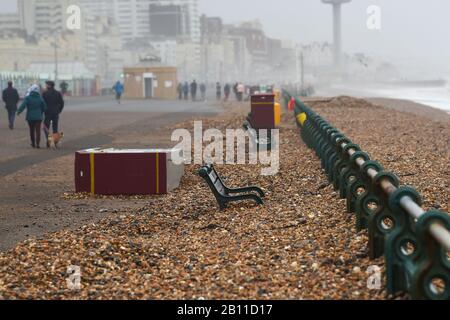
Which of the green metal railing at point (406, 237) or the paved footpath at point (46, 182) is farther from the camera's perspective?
the paved footpath at point (46, 182)

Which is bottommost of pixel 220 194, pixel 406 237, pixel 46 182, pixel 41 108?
pixel 46 182

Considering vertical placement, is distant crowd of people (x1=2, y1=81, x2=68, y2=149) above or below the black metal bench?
above

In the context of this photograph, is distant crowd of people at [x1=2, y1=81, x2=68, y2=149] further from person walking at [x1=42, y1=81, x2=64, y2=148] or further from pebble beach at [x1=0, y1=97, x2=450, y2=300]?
pebble beach at [x1=0, y1=97, x2=450, y2=300]

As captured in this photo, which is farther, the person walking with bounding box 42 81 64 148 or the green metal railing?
the person walking with bounding box 42 81 64 148

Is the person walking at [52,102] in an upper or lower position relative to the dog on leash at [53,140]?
upper

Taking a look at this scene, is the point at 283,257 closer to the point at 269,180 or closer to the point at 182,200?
the point at 182,200

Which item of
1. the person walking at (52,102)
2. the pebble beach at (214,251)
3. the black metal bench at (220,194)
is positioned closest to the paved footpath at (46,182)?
the pebble beach at (214,251)

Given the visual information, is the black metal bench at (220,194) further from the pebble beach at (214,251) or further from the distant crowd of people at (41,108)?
the distant crowd of people at (41,108)

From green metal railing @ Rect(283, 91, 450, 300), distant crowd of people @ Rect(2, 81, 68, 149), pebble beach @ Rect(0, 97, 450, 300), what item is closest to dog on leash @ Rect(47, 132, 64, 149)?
distant crowd of people @ Rect(2, 81, 68, 149)

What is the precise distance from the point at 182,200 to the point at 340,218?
10.7ft

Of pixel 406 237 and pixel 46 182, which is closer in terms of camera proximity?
pixel 406 237

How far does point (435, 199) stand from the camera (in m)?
10.4

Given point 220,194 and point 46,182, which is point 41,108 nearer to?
point 46,182

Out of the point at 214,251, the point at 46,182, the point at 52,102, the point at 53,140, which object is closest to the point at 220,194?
the point at 214,251
